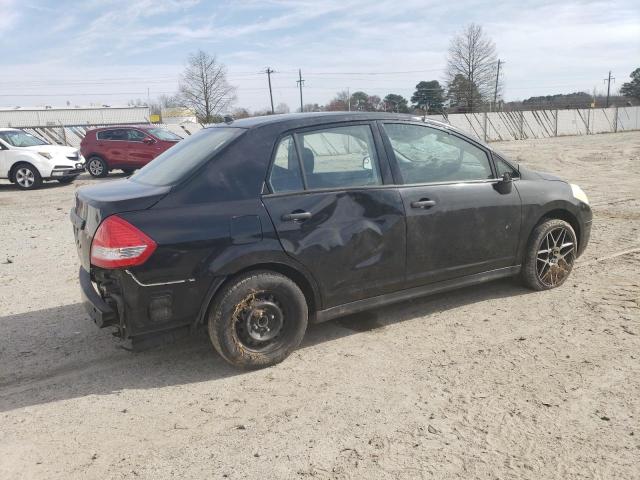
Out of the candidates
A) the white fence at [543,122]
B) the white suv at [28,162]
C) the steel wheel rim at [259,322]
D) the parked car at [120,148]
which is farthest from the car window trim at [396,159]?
the white fence at [543,122]

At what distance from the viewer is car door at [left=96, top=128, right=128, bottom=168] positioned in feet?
57.5

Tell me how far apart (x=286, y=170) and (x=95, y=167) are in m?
16.1

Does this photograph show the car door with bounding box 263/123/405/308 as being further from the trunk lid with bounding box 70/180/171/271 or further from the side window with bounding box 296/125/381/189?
the trunk lid with bounding box 70/180/171/271

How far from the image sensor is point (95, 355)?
392 cm

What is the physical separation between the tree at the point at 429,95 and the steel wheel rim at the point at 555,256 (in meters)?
61.4

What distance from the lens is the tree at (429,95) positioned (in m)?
65.1

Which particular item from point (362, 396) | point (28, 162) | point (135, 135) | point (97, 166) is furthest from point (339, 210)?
point (97, 166)

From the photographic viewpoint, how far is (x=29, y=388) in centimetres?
346

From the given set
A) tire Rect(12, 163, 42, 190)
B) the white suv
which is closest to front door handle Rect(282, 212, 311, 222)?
the white suv

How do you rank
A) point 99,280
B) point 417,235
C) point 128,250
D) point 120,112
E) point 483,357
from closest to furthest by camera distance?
1. point 128,250
2. point 99,280
3. point 483,357
4. point 417,235
5. point 120,112

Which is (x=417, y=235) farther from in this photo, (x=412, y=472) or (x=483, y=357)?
(x=412, y=472)

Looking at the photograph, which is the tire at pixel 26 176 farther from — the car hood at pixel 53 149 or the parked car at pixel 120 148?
the parked car at pixel 120 148

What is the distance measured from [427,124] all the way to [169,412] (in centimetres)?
296

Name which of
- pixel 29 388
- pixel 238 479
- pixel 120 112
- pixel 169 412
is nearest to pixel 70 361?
pixel 29 388
